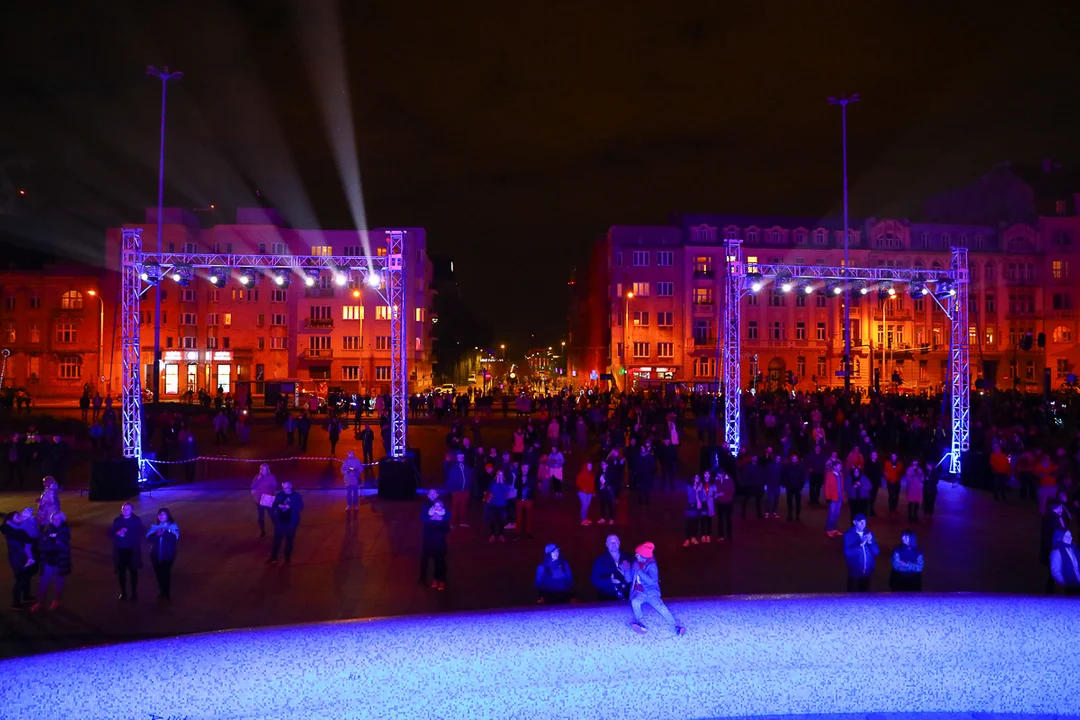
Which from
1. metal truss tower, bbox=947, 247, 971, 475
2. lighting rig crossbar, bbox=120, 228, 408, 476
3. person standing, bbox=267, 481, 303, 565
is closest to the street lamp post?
lighting rig crossbar, bbox=120, 228, 408, 476

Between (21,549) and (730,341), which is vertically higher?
(730,341)

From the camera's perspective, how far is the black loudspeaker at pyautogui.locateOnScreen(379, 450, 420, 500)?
16531 millimetres

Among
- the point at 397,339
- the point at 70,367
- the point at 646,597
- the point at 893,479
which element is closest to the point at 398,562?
the point at 646,597

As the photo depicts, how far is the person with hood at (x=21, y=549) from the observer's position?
8.59 m

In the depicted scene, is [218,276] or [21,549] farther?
[218,276]

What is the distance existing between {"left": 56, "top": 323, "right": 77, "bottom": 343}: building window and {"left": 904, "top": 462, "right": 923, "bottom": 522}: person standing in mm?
55786

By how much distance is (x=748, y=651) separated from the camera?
5.74 meters

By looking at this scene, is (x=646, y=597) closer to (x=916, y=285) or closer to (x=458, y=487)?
(x=458, y=487)

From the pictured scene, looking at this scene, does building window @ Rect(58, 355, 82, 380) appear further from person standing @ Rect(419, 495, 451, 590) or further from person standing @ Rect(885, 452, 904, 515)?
person standing @ Rect(885, 452, 904, 515)

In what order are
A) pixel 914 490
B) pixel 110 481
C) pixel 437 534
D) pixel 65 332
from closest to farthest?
1. pixel 437 534
2. pixel 914 490
3. pixel 110 481
4. pixel 65 332

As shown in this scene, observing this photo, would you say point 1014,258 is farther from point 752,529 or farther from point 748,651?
point 748,651

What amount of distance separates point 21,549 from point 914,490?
48.7 ft

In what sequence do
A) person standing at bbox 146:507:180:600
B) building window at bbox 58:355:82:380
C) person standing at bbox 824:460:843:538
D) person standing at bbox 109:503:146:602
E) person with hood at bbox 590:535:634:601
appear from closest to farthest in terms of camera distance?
person with hood at bbox 590:535:634:601 < person standing at bbox 146:507:180:600 < person standing at bbox 109:503:146:602 < person standing at bbox 824:460:843:538 < building window at bbox 58:355:82:380

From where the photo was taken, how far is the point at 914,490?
14227 mm
